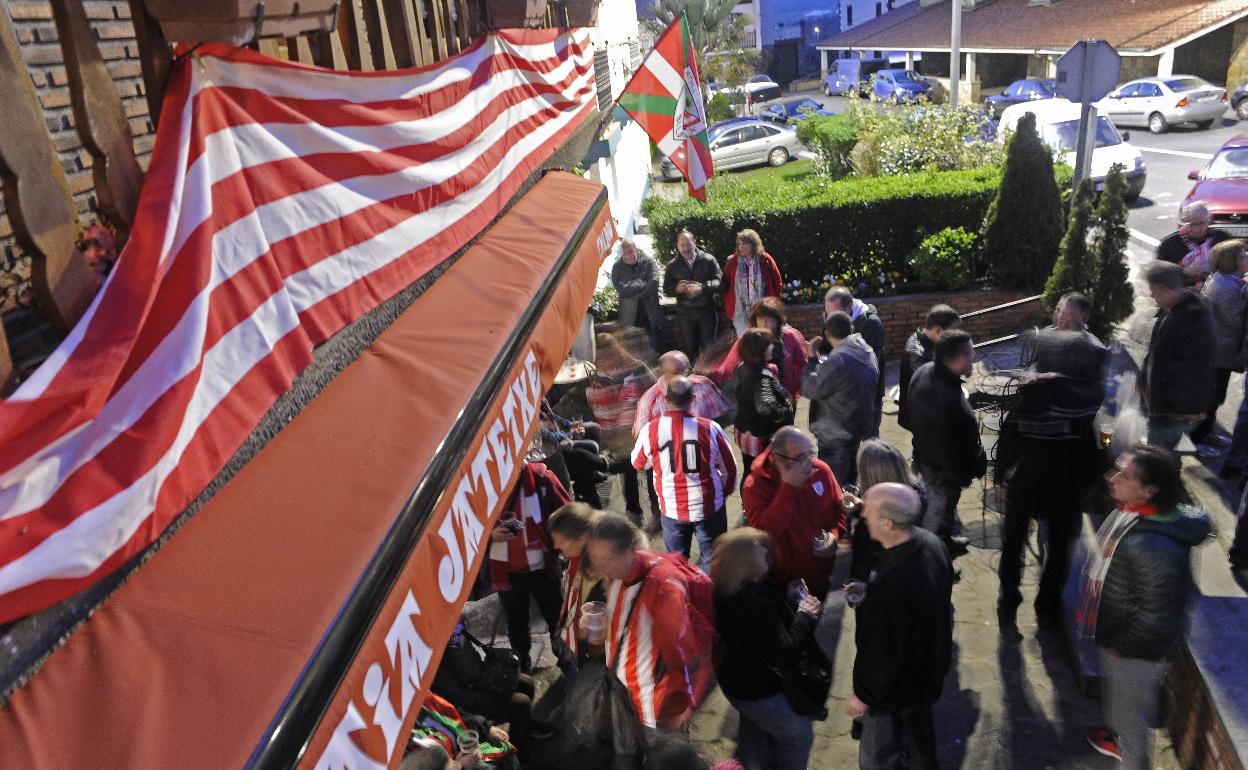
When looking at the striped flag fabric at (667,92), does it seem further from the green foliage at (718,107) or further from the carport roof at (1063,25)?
the carport roof at (1063,25)

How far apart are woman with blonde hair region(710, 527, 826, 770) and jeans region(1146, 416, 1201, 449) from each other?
3738 mm

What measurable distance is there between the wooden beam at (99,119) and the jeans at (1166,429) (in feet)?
21.7

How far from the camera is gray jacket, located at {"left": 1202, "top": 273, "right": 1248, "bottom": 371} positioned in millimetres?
7180

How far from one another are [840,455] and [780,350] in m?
1.00

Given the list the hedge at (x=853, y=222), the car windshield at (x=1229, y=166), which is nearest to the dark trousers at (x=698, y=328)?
the hedge at (x=853, y=222)

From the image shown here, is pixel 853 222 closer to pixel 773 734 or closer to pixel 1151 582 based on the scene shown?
pixel 1151 582

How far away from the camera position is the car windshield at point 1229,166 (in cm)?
1479

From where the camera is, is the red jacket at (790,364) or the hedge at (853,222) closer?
the red jacket at (790,364)

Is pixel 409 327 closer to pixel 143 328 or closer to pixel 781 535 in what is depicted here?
pixel 143 328

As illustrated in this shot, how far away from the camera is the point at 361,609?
2406mm

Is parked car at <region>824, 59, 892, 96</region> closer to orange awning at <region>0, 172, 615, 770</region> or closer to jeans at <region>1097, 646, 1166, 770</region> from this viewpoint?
jeans at <region>1097, 646, 1166, 770</region>

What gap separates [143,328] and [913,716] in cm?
361

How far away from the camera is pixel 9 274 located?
2525 mm

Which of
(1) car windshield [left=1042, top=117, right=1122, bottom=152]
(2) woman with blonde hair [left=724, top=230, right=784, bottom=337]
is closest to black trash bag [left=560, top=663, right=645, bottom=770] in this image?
(2) woman with blonde hair [left=724, top=230, right=784, bottom=337]
